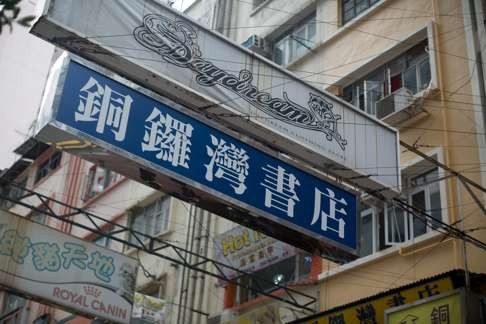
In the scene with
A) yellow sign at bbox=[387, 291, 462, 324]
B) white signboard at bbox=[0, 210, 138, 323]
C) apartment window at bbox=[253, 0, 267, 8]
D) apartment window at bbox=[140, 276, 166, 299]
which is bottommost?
yellow sign at bbox=[387, 291, 462, 324]

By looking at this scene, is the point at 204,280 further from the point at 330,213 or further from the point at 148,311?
the point at 330,213

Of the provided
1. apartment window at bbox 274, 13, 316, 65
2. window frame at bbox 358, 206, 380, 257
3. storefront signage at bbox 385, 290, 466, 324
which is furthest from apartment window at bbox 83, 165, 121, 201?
storefront signage at bbox 385, 290, 466, 324

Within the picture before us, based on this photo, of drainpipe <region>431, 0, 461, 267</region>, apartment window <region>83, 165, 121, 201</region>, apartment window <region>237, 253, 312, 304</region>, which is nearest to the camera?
drainpipe <region>431, 0, 461, 267</region>

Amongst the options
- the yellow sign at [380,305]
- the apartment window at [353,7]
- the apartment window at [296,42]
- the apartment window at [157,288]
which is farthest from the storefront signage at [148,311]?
the apartment window at [353,7]

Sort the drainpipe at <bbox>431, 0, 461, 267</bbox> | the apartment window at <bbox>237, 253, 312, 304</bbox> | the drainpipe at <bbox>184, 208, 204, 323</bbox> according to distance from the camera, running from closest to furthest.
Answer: the drainpipe at <bbox>431, 0, 461, 267</bbox>, the apartment window at <bbox>237, 253, 312, 304</bbox>, the drainpipe at <bbox>184, 208, 204, 323</bbox>

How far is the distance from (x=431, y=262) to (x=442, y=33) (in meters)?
4.39

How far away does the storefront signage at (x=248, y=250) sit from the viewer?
46.3 ft

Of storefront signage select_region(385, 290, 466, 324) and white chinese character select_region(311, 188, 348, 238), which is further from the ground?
white chinese character select_region(311, 188, 348, 238)

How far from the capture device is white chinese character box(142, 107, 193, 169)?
340 inches

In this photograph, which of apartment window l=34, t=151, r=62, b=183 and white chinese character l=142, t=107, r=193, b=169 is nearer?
white chinese character l=142, t=107, r=193, b=169

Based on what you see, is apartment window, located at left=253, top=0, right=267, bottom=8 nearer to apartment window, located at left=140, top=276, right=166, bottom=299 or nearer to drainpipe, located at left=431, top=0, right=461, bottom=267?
drainpipe, located at left=431, top=0, right=461, bottom=267

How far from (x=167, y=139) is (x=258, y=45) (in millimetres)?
9620

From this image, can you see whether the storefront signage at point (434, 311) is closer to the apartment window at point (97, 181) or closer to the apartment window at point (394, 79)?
the apartment window at point (394, 79)

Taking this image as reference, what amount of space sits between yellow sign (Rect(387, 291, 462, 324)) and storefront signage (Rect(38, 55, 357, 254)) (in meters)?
1.15
